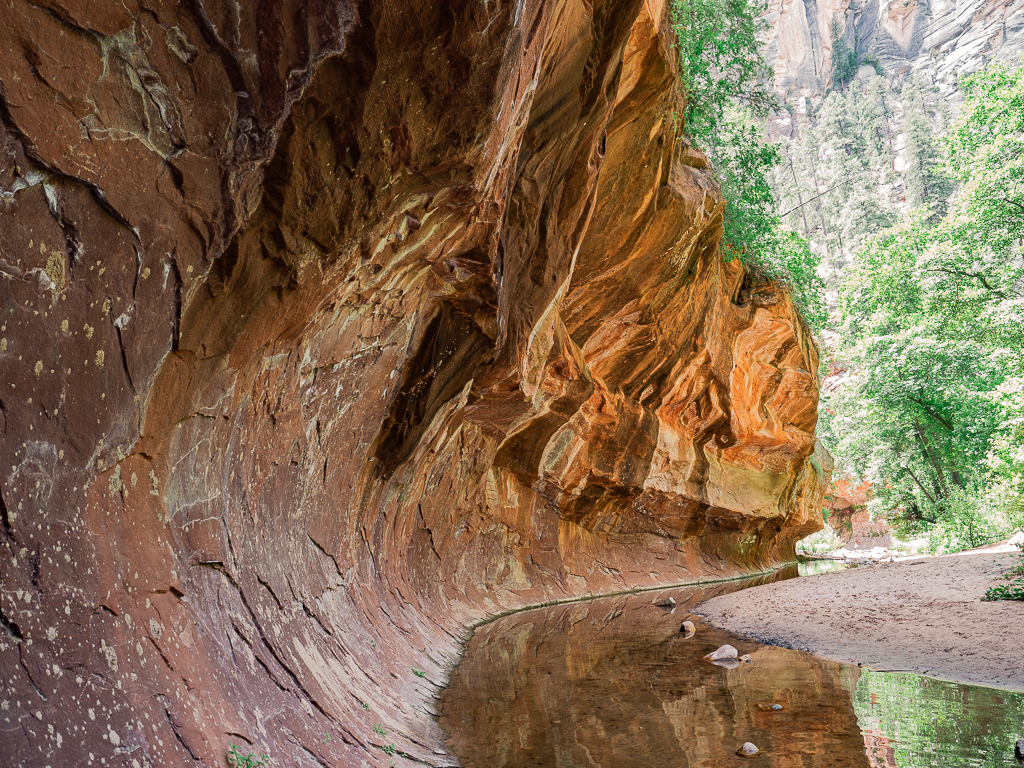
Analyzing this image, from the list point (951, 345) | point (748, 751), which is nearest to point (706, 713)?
point (748, 751)

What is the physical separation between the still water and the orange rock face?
817 millimetres

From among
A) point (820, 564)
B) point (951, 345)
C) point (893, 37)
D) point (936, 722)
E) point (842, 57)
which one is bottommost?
point (936, 722)

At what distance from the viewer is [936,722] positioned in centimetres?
577

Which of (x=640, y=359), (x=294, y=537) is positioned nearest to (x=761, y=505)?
(x=640, y=359)

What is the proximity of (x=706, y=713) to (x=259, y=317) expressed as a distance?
5.73m

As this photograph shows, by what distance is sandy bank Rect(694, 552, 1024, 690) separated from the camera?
7.89 meters

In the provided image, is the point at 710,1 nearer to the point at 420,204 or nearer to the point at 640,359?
the point at 640,359

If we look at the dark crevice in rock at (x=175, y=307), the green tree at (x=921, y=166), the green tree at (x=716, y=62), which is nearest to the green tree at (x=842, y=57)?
the green tree at (x=921, y=166)

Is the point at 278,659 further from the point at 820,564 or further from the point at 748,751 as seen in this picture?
the point at 820,564

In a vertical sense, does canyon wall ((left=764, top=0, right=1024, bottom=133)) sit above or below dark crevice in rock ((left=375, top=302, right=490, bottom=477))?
above

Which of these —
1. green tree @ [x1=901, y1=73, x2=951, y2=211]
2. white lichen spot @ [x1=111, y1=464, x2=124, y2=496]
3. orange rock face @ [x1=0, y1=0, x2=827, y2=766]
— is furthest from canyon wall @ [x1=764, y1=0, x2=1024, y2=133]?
white lichen spot @ [x1=111, y1=464, x2=124, y2=496]

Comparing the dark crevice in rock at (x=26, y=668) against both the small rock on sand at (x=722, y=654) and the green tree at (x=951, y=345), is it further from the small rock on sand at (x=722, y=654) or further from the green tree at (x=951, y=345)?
the green tree at (x=951, y=345)

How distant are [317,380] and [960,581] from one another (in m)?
13.3

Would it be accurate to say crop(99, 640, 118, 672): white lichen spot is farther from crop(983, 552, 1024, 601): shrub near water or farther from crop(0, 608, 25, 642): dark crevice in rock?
crop(983, 552, 1024, 601): shrub near water
